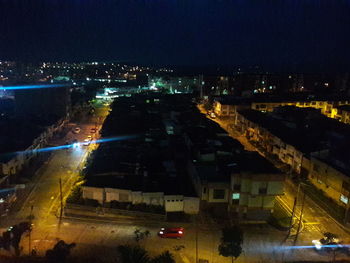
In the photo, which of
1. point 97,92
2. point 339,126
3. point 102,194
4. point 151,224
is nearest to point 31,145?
point 102,194

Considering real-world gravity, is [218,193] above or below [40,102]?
below

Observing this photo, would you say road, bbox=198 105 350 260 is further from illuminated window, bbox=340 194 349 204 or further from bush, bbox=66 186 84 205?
bush, bbox=66 186 84 205

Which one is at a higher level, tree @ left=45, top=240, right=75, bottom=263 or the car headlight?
tree @ left=45, top=240, right=75, bottom=263

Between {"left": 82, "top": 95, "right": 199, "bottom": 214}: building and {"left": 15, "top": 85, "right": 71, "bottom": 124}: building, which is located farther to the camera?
{"left": 15, "top": 85, "right": 71, "bottom": 124}: building

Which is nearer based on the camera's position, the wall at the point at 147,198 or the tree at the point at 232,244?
the tree at the point at 232,244

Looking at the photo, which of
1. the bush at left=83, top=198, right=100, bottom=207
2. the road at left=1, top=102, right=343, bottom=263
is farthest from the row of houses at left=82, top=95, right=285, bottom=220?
the road at left=1, top=102, right=343, bottom=263

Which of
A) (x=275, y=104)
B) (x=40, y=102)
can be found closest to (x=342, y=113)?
(x=275, y=104)

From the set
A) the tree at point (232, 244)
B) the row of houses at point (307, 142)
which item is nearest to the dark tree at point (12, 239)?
the tree at point (232, 244)

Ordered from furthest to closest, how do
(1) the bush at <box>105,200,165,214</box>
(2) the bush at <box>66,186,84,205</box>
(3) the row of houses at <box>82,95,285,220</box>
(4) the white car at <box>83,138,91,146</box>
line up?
1. (4) the white car at <box>83,138,91,146</box>
2. (2) the bush at <box>66,186,84,205</box>
3. (1) the bush at <box>105,200,165,214</box>
4. (3) the row of houses at <box>82,95,285,220</box>

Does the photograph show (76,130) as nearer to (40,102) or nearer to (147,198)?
(40,102)

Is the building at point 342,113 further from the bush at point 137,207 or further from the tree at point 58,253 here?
the tree at point 58,253

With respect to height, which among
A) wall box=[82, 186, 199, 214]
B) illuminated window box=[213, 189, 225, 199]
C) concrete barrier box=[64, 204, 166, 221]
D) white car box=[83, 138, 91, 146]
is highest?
illuminated window box=[213, 189, 225, 199]

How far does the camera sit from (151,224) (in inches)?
418

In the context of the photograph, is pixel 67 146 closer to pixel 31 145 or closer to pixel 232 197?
pixel 31 145
